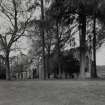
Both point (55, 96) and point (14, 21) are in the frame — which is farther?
point (14, 21)

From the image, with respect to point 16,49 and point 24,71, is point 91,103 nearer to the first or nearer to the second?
point 16,49

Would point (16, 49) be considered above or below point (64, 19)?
below

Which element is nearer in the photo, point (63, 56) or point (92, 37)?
point (92, 37)

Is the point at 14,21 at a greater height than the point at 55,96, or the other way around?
the point at 14,21

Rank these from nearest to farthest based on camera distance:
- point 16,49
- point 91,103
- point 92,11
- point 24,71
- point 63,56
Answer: point 91,103 → point 92,11 → point 16,49 → point 63,56 → point 24,71

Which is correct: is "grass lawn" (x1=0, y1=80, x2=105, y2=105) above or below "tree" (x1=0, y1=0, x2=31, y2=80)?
below

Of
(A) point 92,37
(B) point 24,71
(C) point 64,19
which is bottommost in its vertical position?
(B) point 24,71

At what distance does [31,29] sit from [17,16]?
2241 mm

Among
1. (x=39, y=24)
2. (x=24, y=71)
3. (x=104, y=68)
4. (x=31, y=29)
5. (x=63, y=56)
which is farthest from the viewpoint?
(x=24, y=71)

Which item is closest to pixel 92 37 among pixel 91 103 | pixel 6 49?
pixel 6 49

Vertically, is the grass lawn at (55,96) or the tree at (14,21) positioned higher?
the tree at (14,21)

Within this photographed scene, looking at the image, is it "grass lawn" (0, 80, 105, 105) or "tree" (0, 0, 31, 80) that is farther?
"tree" (0, 0, 31, 80)

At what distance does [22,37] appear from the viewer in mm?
23031

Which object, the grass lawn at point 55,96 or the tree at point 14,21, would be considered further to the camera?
the tree at point 14,21
